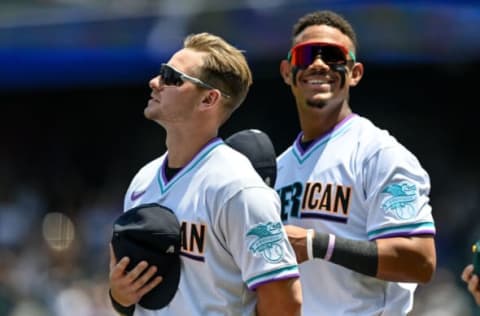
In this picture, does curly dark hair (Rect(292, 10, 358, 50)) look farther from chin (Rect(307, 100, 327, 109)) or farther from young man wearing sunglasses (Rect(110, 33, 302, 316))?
young man wearing sunglasses (Rect(110, 33, 302, 316))

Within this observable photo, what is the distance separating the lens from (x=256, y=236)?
A: 432 cm

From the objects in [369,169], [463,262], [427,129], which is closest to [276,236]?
[369,169]

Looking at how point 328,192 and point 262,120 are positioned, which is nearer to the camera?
point 328,192

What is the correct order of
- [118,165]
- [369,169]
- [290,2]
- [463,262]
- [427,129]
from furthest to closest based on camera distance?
[118,165] → [427,129] → [290,2] → [463,262] → [369,169]

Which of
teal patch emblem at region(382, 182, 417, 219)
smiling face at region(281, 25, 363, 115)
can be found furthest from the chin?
teal patch emblem at region(382, 182, 417, 219)

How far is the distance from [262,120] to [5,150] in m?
4.39

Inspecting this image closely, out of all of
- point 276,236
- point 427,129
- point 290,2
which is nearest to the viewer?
point 276,236

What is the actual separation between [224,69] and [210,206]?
596 mm

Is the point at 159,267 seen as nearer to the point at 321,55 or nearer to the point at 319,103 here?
the point at 319,103

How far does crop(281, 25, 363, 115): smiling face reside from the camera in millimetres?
5543

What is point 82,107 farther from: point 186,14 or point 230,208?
point 230,208

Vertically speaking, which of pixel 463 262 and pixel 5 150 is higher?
pixel 5 150

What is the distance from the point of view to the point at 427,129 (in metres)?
15.5

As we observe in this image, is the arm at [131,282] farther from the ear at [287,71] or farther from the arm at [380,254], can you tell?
the ear at [287,71]
